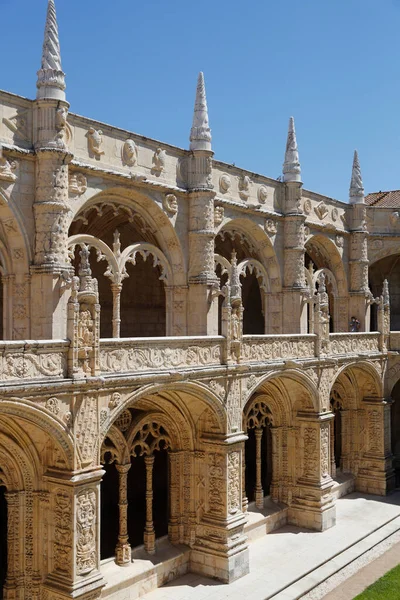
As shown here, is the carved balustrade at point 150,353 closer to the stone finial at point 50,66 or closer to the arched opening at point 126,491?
the arched opening at point 126,491

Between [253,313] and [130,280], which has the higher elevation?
[130,280]

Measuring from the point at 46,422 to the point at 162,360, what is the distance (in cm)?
332

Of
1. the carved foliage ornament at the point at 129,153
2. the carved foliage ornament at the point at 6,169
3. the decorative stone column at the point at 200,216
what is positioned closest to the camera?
the carved foliage ornament at the point at 6,169

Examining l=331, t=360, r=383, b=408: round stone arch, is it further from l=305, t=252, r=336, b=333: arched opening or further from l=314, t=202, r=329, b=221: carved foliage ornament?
l=314, t=202, r=329, b=221: carved foliage ornament

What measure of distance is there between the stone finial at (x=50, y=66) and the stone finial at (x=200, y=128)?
16.6 ft

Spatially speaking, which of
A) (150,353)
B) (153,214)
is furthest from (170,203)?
(150,353)

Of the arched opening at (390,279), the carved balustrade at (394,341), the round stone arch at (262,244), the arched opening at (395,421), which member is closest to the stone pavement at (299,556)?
the arched opening at (395,421)

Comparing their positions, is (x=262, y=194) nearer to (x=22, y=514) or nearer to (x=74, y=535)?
(x=22, y=514)

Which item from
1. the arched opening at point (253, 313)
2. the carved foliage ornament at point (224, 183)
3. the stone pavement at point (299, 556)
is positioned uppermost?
the carved foliage ornament at point (224, 183)

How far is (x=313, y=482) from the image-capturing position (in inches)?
823

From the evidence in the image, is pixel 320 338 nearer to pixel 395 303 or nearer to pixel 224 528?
pixel 224 528

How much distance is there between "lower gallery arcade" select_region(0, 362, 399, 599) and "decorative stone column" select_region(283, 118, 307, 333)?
2.90m

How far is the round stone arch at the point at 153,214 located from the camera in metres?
17.2

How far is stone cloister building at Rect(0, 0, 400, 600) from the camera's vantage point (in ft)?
42.2
